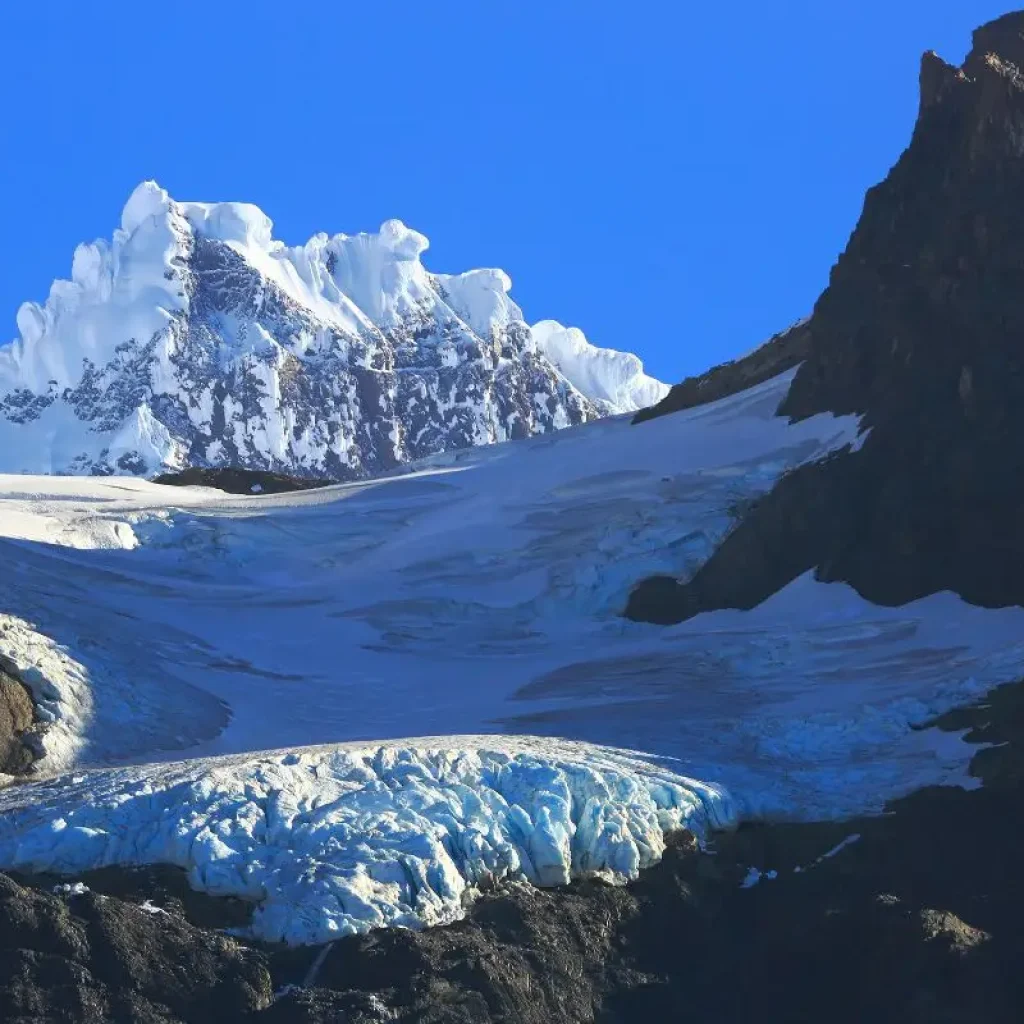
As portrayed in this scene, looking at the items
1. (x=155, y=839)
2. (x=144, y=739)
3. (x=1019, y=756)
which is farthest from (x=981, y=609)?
(x=155, y=839)

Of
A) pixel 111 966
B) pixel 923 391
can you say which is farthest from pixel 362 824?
pixel 923 391

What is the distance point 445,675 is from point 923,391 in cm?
1770

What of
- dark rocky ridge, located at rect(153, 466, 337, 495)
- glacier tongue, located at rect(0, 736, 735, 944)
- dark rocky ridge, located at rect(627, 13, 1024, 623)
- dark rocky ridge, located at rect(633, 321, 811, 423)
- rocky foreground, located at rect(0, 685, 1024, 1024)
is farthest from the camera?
dark rocky ridge, located at rect(153, 466, 337, 495)

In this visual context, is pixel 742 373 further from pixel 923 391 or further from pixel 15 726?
pixel 15 726

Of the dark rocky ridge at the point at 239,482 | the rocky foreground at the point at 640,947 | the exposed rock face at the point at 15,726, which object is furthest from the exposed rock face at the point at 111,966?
the dark rocky ridge at the point at 239,482

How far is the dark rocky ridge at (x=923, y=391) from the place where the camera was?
6862cm

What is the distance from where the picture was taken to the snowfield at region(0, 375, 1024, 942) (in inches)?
1865

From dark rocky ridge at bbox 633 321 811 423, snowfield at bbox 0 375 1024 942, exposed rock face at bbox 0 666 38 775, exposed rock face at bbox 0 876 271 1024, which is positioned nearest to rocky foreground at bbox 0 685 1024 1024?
exposed rock face at bbox 0 876 271 1024

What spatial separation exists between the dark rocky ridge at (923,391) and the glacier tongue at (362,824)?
1906cm

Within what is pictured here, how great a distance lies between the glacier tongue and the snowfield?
0.07 m

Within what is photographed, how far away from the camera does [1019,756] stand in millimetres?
51938

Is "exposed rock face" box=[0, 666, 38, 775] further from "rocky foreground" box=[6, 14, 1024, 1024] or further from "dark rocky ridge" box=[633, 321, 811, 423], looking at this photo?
"dark rocky ridge" box=[633, 321, 811, 423]

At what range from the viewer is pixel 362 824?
4762 cm

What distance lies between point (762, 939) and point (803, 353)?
47.4 meters
